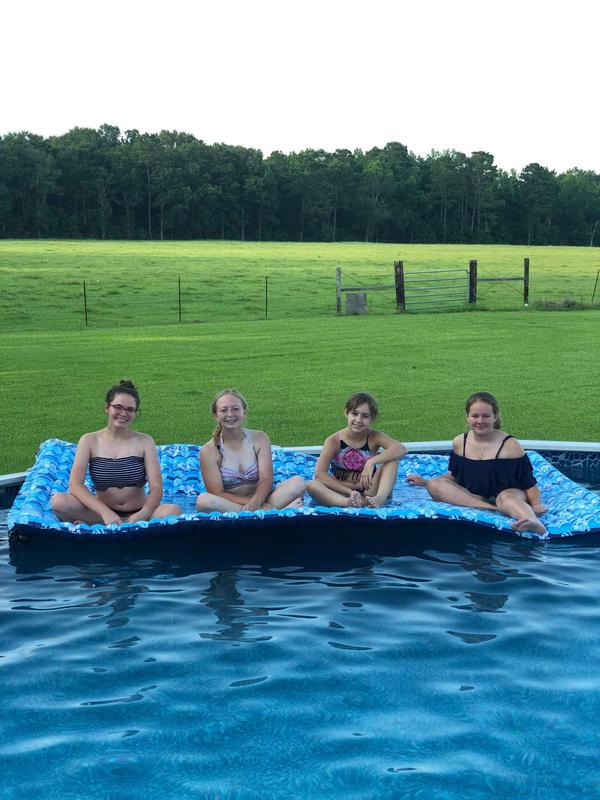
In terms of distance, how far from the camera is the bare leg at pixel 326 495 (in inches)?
275

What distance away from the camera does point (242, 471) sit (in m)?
6.96

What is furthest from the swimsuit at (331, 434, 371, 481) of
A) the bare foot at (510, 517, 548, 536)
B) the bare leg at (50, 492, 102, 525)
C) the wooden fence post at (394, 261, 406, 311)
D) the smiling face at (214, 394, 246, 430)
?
the wooden fence post at (394, 261, 406, 311)

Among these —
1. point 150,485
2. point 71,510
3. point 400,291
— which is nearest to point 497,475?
point 150,485

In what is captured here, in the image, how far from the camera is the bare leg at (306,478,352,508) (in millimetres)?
6977

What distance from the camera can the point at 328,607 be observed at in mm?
5414

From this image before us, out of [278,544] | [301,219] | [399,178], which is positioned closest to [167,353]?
[278,544]

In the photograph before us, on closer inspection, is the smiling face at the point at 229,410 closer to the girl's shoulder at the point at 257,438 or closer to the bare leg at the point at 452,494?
the girl's shoulder at the point at 257,438

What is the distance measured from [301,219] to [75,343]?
278 feet

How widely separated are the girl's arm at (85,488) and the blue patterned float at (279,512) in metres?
0.16

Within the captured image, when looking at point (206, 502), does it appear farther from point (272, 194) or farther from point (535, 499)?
point (272, 194)

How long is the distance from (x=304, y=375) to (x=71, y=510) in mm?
7915

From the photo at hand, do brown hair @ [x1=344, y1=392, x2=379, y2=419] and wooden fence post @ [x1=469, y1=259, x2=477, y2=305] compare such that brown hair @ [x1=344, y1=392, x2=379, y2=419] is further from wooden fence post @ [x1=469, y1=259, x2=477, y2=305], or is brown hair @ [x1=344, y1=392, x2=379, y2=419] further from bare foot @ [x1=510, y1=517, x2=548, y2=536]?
wooden fence post @ [x1=469, y1=259, x2=477, y2=305]

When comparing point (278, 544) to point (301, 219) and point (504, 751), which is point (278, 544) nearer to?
point (504, 751)

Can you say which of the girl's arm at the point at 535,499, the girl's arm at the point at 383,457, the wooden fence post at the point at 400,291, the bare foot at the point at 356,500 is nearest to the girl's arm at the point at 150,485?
the bare foot at the point at 356,500
